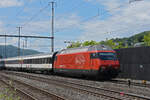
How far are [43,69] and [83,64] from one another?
42.9ft

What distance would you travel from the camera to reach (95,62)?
2228cm

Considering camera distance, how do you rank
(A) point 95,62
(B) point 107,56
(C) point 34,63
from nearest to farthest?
(A) point 95,62, (B) point 107,56, (C) point 34,63

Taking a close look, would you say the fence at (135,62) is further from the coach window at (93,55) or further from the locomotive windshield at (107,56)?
the coach window at (93,55)

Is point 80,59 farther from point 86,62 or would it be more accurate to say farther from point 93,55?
point 93,55

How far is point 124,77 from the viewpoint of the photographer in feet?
86.4

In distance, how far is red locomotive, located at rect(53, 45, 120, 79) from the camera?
22.0m

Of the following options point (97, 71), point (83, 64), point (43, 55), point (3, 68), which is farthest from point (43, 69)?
point (3, 68)

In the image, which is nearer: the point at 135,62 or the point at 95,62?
the point at 95,62

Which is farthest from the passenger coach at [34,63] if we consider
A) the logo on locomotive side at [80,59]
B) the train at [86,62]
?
the logo on locomotive side at [80,59]

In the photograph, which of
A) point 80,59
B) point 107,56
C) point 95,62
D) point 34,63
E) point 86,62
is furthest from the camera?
point 34,63

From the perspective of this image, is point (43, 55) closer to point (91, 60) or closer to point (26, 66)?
point (26, 66)

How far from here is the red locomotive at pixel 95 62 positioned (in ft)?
72.3

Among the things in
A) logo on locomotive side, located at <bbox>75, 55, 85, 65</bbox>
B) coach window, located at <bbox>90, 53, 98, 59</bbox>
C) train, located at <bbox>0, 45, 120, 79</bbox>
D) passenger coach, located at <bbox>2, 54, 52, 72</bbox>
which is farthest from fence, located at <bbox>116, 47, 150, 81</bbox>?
passenger coach, located at <bbox>2, 54, 52, 72</bbox>

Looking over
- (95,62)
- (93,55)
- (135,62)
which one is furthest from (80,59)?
(135,62)
